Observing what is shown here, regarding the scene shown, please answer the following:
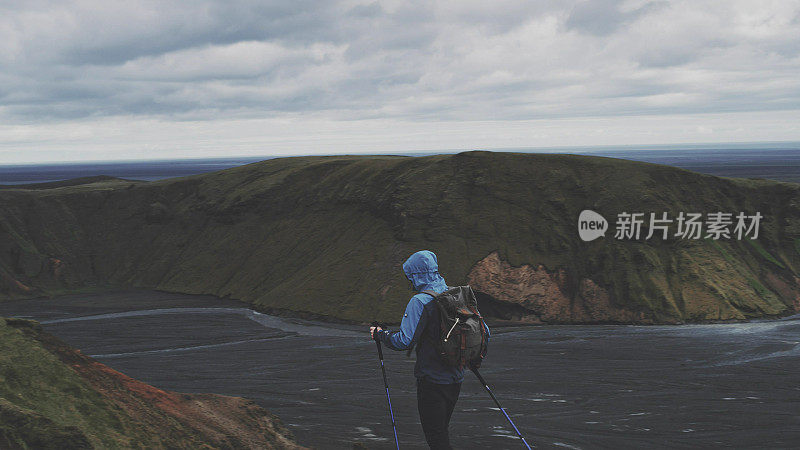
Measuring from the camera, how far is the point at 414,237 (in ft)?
159

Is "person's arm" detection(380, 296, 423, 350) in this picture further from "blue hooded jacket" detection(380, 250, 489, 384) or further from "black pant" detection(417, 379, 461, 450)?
"black pant" detection(417, 379, 461, 450)

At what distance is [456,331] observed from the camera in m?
7.34

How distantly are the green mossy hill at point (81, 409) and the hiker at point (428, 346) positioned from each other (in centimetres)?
368

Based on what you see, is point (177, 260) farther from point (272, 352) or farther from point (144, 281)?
point (272, 352)

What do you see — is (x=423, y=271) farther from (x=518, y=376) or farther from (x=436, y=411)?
(x=518, y=376)

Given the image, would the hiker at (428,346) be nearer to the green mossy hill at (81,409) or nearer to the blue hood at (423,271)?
the blue hood at (423,271)

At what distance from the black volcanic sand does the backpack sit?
26.6ft

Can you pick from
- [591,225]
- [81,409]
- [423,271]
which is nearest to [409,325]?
[423,271]

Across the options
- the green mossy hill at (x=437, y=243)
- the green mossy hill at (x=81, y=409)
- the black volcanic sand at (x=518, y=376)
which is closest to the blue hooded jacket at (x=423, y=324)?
the green mossy hill at (x=81, y=409)

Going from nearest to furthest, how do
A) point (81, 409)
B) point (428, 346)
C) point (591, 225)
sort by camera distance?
point (428, 346), point (81, 409), point (591, 225)

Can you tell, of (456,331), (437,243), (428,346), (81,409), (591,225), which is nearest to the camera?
(456,331)

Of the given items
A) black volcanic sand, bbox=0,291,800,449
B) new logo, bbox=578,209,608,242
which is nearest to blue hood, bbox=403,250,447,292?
black volcanic sand, bbox=0,291,800,449

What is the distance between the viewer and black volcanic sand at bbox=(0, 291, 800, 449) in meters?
18.8

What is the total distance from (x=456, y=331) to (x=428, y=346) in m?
0.40
